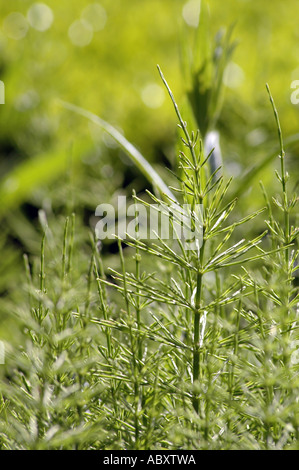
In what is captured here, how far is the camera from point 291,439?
0.95 ft

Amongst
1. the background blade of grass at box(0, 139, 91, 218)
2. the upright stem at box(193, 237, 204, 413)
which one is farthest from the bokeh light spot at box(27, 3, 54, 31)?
the upright stem at box(193, 237, 204, 413)

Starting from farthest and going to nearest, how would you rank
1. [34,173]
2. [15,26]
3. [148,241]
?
[15,26]
[34,173]
[148,241]

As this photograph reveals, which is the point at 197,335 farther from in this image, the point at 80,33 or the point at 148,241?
the point at 80,33

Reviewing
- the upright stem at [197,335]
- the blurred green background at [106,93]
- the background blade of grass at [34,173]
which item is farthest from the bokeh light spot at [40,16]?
the upright stem at [197,335]

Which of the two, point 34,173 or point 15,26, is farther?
point 15,26

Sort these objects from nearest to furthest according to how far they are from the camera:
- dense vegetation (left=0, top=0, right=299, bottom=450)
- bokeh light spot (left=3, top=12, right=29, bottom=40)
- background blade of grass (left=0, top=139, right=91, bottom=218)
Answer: dense vegetation (left=0, top=0, right=299, bottom=450) < background blade of grass (left=0, top=139, right=91, bottom=218) < bokeh light spot (left=3, top=12, right=29, bottom=40)

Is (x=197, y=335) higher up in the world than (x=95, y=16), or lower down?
lower down

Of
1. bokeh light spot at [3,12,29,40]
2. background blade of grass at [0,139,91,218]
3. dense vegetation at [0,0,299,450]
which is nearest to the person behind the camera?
dense vegetation at [0,0,299,450]

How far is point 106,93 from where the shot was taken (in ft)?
3.91

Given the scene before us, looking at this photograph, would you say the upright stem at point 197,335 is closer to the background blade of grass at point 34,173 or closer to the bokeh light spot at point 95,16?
the background blade of grass at point 34,173

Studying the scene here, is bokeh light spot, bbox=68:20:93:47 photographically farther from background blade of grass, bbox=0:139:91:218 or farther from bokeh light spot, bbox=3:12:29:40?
background blade of grass, bbox=0:139:91:218

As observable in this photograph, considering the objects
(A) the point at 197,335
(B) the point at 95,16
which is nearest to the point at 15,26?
(B) the point at 95,16

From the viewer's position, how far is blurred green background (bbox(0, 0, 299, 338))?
2.66 feet

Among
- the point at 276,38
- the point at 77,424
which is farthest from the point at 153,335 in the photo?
the point at 276,38
